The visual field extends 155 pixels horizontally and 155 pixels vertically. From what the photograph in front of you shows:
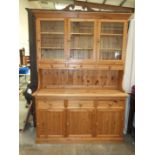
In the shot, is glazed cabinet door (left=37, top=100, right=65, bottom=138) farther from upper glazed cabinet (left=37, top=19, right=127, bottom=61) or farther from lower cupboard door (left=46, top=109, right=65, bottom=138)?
upper glazed cabinet (left=37, top=19, right=127, bottom=61)

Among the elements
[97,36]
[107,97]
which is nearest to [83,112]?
[107,97]

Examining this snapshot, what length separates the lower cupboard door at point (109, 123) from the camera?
297 cm

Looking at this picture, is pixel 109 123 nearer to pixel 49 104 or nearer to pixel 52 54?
pixel 49 104

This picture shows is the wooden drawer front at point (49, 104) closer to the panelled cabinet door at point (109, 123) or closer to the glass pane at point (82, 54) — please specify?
the panelled cabinet door at point (109, 123)

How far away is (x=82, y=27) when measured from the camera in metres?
3.05

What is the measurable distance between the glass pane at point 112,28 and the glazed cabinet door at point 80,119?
124cm

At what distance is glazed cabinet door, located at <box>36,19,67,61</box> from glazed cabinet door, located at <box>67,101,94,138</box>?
33.0 inches

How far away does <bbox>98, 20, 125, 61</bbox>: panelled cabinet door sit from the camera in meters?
3.03

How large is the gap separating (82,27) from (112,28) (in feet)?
1.67

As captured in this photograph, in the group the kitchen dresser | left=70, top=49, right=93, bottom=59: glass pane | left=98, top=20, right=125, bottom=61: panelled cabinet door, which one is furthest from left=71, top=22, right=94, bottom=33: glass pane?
left=70, top=49, right=93, bottom=59: glass pane

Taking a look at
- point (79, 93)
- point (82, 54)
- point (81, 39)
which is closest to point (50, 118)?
point (79, 93)

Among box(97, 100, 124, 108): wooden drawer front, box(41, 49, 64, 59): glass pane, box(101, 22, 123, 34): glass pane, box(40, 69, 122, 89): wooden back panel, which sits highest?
box(101, 22, 123, 34): glass pane
